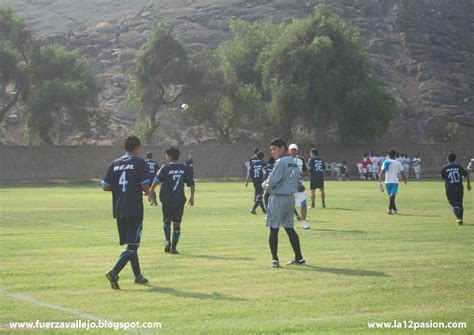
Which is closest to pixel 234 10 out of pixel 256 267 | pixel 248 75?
pixel 248 75

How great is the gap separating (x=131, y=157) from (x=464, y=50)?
121282 millimetres

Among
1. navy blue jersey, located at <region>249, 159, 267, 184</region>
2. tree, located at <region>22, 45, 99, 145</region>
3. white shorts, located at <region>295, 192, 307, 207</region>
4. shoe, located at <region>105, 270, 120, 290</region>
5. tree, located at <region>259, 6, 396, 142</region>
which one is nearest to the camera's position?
shoe, located at <region>105, 270, 120, 290</region>

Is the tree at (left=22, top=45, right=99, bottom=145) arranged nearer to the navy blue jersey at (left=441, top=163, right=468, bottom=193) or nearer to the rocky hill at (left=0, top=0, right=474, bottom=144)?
the rocky hill at (left=0, top=0, right=474, bottom=144)

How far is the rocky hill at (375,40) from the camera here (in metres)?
97.6

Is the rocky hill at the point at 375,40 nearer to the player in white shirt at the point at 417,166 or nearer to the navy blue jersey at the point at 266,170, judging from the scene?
the player in white shirt at the point at 417,166

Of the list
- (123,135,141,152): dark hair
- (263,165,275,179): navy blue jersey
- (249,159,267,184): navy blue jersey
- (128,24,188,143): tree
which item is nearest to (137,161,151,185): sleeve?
(123,135,141,152): dark hair

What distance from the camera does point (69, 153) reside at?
213ft

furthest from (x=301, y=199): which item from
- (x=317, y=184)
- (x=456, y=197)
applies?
(x=317, y=184)

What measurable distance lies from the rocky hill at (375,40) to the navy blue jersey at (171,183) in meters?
69.1

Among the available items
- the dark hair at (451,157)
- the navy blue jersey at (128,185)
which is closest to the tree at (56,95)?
the dark hair at (451,157)

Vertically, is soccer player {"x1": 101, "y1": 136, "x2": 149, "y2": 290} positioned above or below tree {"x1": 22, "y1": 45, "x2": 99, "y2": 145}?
below

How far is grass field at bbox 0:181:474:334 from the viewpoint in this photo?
31.2 feet

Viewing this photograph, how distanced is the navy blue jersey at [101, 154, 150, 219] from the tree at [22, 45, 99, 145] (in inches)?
2211

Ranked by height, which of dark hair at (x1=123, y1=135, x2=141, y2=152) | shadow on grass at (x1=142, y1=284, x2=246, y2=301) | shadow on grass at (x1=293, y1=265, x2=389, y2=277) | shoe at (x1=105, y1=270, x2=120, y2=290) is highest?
dark hair at (x1=123, y1=135, x2=141, y2=152)
